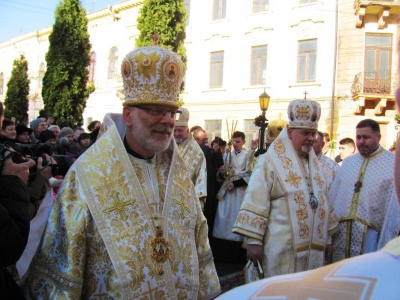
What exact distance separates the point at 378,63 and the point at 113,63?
15752 millimetres

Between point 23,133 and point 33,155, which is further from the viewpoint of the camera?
point 23,133

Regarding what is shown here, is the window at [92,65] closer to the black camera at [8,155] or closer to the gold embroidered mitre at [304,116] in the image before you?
the gold embroidered mitre at [304,116]

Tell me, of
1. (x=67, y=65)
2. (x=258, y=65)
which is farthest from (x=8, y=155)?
(x=258, y=65)

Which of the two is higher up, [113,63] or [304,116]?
[113,63]

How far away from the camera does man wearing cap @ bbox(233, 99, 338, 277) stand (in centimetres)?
395

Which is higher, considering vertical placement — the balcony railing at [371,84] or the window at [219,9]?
the window at [219,9]

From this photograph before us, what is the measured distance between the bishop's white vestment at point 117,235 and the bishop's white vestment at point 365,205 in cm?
A: 238

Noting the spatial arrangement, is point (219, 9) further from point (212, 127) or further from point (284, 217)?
point (284, 217)

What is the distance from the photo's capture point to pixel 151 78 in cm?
263

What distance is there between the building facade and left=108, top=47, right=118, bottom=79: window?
1.26 meters

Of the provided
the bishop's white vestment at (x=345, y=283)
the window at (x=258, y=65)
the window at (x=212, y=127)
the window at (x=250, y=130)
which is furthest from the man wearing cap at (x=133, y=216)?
the window at (x=212, y=127)

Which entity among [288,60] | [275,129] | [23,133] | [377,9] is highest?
[377,9]

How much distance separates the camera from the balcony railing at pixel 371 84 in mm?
18391

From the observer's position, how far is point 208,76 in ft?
74.3
